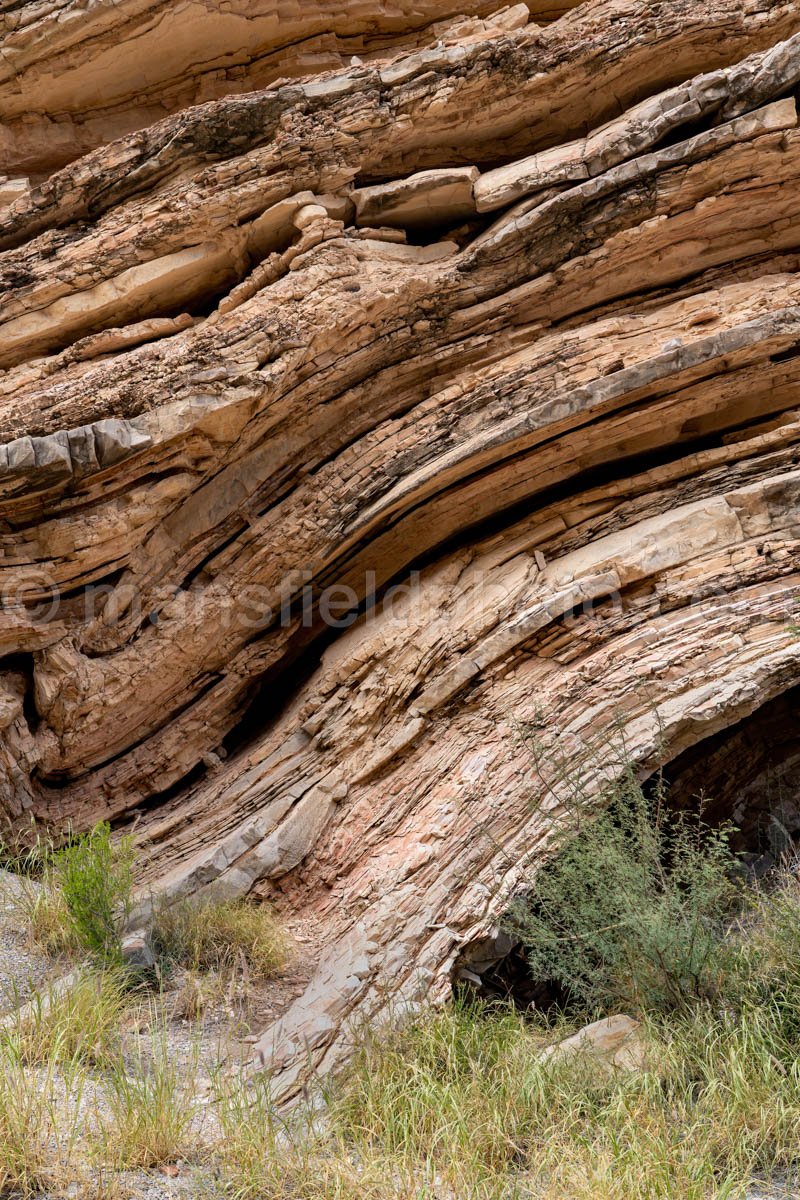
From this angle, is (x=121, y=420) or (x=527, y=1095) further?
(x=121, y=420)

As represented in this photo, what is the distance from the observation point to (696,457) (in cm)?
685

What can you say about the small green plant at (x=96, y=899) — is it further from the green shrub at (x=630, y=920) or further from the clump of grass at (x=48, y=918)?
the green shrub at (x=630, y=920)

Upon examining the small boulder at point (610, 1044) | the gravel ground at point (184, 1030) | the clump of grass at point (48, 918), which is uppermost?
the clump of grass at point (48, 918)

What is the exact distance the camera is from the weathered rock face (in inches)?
255

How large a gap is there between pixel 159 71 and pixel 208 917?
8.14 m

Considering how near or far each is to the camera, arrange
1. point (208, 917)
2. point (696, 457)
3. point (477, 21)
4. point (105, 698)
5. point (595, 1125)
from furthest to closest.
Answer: point (477, 21) → point (105, 698) → point (696, 457) → point (208, 917) → point (595, 1125)

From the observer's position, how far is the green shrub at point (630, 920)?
4.57 metres

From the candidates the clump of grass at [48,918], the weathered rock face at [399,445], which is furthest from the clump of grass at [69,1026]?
the weathered rock face at [399,445]

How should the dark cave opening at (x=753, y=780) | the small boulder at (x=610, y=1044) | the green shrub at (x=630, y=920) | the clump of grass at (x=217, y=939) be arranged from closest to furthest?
the small boulder at (x=610, y=1044)
the green shrub at (x=630, y=920)
the clump of grass at (x=217, y=939)
the dark cave opening at (x=753, y=780)

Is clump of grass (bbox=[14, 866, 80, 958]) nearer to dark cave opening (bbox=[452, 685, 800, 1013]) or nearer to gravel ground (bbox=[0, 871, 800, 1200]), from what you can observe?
gravel ground (bbox=[0, 871, 800, 1200])

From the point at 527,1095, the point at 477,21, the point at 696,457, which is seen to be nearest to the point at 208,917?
the point at 527,1095

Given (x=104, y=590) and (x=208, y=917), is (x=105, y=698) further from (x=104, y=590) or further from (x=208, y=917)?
(x=208, y=917)

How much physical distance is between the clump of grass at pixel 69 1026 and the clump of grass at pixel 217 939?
877 mm

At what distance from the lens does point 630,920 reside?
4.56 meters
